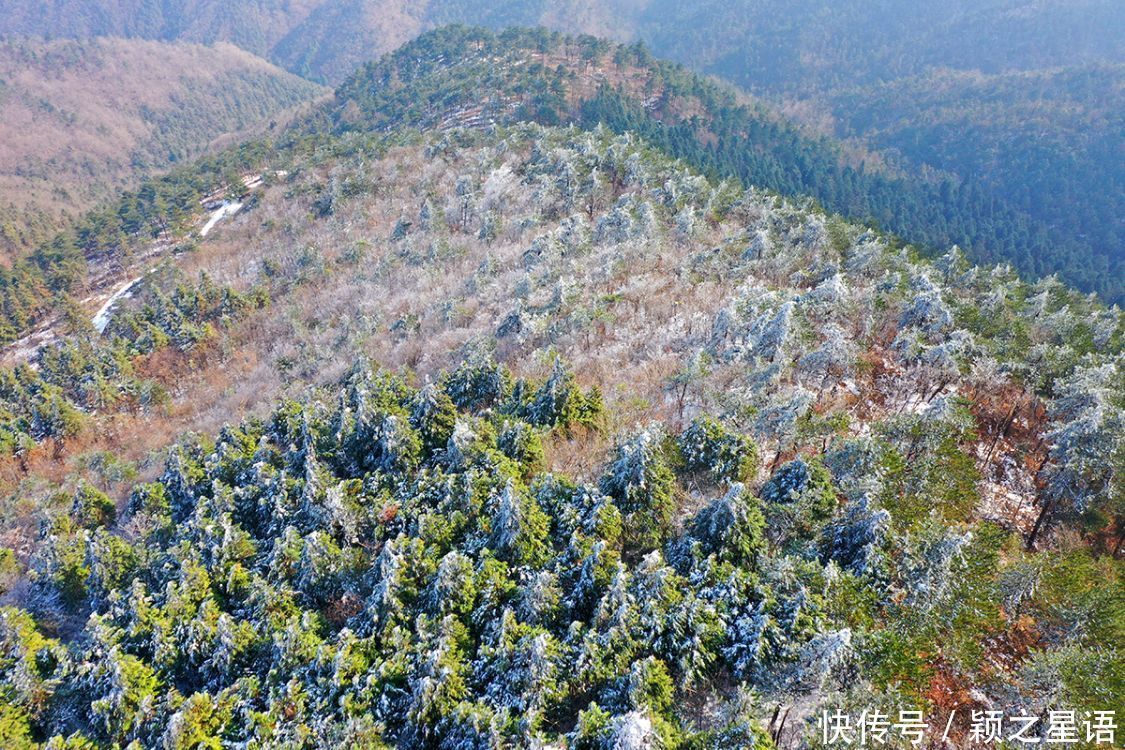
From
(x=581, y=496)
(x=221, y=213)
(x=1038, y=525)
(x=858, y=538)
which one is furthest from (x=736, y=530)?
(x=221, y=213)

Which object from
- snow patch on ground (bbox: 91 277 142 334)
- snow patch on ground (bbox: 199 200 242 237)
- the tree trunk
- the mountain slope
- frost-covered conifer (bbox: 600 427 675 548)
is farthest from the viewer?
the mountain slope

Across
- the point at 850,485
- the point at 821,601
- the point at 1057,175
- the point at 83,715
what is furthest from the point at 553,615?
the point at 1057,175

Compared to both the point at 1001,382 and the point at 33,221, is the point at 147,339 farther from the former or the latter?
the point at 33,221

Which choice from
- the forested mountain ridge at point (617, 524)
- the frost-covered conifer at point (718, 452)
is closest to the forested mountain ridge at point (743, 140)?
the forested mountain ridge at point (617, 524)

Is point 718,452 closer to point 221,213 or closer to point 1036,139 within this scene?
point 221,213

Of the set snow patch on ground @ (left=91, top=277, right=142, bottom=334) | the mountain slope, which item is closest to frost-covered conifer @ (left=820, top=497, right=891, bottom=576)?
snow patch on ground @ (left=91, top=277, right=142, bottom=334)

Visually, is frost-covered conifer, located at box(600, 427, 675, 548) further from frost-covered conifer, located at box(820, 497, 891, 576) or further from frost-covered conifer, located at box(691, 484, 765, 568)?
frost-covered conifer, located at box(820, 497, 891, 576)

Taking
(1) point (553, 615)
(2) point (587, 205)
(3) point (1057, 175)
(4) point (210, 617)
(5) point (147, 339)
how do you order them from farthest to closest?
(3) point (1057, 175) < (2) point (587, 205) < (5) point (147, 339) < (4) point (210, 617) < (1) point (553, 615)
